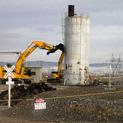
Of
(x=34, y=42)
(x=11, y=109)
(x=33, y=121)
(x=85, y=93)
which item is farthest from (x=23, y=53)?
(x=33, y=121)

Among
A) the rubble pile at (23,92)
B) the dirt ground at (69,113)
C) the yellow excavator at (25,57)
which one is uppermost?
the yellow excavator at (25,57)

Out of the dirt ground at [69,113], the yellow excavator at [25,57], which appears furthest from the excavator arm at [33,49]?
the dirt ground at [69,113]

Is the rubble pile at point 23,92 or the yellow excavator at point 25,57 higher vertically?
the yellow excavator at point 25,57

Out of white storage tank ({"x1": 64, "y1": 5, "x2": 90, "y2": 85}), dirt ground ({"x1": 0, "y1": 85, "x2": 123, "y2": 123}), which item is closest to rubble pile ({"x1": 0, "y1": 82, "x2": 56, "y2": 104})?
dirt ground ({"x1": 0, "y1": 85, "x2": 123, "y2": 123})

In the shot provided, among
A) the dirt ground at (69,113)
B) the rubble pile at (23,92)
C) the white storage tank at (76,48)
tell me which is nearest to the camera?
the dirt ground at (69,113)

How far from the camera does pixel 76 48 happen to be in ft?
200

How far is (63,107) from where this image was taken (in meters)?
26.5

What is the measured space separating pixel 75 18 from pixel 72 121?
38898 mm

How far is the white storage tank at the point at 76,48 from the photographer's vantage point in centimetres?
6075

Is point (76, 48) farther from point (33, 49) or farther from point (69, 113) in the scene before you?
point (69, 113)

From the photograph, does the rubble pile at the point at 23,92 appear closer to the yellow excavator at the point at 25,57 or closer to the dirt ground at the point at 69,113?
the dirt ground at the point at 69,113

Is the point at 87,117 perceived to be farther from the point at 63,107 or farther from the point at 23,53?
the point at 23,53

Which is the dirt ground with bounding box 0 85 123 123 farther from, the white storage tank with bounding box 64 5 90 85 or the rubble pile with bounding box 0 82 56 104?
the white storage tank with bounding box 64 5 90 85

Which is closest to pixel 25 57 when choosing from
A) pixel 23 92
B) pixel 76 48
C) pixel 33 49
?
pixel 33 49
